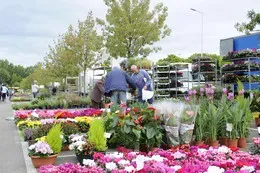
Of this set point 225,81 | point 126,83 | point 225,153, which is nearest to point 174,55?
point 225,81

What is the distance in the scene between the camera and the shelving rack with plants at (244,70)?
14797mm

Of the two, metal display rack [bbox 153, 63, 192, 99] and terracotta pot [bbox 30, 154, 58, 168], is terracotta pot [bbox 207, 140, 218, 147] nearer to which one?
terracotta pot [bbox 30, 154, 58, 168]

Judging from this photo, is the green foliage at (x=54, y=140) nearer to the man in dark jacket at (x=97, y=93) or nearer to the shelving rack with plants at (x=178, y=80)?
the man in dark jacket at (x=97, y=93)

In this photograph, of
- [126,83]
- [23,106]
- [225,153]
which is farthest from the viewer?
[23,106]

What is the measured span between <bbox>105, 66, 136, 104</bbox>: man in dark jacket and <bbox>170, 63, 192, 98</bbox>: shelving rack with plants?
8415mm

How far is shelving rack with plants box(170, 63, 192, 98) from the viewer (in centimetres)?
1927

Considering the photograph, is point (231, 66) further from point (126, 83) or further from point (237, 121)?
point (237, 121)

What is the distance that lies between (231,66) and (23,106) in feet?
36.2

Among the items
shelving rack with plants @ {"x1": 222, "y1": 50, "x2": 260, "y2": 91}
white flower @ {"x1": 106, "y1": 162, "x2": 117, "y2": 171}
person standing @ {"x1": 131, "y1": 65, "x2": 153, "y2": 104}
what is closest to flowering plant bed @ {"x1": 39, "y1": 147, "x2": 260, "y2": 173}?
white flower @ {"x1": 106, "y1": 162, "x2": 117, "y2": 171}

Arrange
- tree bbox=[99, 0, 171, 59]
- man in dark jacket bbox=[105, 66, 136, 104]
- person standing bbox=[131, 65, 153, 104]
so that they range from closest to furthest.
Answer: man in dark jacket bbox=[105, 66, 136, 104] → person standing bbox=[131, 65, 153, 104] → tree bbox=[99, 0, 171, 59]

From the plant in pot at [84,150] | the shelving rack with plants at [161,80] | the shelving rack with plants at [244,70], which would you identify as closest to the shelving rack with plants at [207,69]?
the shelving rack with plants at [161,80]

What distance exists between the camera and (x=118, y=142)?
299 inches

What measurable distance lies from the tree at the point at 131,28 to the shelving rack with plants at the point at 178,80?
584 centimetres

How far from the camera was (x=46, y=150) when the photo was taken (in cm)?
646
